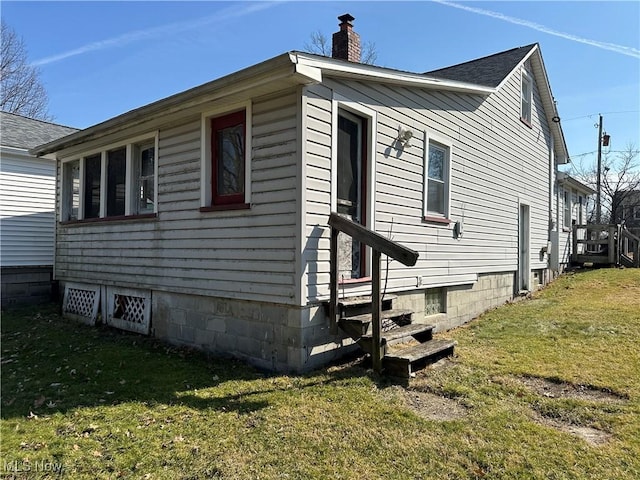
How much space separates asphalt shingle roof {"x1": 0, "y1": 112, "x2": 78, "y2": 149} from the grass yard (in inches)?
292

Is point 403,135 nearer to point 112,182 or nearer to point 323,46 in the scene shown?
point 112,182

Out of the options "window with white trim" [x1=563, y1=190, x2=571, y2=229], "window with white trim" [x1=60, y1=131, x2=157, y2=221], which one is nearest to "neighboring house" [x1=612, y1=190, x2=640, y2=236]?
"window with white trim" [x1=563, y1=190, x2=571, y2=229]

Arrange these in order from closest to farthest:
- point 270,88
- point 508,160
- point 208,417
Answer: point 208,417 < point 270,88 < point 508,160

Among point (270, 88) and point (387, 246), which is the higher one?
point (270, 88)

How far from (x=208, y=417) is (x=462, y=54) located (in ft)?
51.3

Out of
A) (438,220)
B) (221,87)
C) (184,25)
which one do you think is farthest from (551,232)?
(221,87)

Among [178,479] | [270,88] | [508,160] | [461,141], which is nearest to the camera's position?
[178,479]

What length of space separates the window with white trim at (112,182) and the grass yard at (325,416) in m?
2.73

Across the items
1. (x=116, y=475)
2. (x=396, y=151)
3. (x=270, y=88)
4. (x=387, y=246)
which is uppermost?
(x=270, y=88)

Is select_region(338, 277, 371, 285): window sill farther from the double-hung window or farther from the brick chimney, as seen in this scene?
the brick chimney

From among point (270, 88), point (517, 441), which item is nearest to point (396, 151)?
point (270, 88)

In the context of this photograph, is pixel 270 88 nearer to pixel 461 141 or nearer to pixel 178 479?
pixel 178 479

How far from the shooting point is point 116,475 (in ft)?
9.90

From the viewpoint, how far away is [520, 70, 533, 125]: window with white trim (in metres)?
11.8
